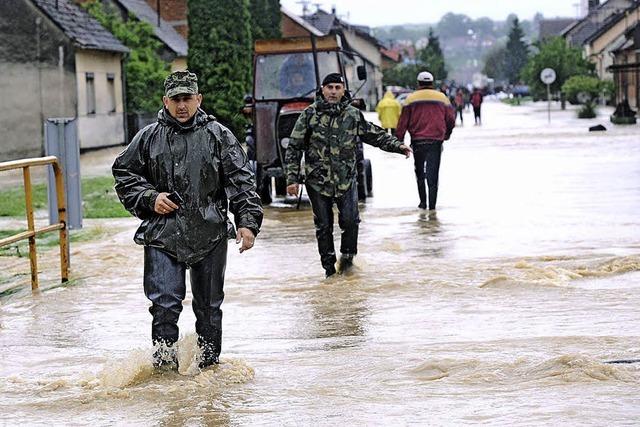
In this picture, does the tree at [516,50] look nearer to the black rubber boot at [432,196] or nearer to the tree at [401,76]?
Answer: the tree at [401,76]

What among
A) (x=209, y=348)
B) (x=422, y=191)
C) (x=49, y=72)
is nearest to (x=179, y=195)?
(x=209, y=348)

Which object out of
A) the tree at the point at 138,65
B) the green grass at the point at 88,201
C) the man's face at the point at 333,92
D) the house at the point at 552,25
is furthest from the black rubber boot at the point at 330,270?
the house at the point at 552,25

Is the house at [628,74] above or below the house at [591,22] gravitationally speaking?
below

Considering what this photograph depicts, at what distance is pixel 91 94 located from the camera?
133 feet

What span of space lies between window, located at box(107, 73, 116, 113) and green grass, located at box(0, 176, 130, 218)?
703 inches

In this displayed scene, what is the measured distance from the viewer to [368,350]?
27.5ft

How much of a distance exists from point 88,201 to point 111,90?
2296 centimetres

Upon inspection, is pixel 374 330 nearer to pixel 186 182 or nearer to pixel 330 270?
pixel 186 182

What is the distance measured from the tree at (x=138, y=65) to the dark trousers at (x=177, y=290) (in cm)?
3802

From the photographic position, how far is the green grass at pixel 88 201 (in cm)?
1861

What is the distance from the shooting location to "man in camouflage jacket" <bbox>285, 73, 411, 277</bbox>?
11570 mm

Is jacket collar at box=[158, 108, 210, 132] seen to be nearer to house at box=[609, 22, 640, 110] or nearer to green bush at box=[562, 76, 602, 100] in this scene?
house at box=[609, 22, 640, 110]

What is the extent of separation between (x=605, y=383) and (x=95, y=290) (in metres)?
5.78

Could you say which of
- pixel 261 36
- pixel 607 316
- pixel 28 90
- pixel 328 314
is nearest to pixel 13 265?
pixel 328 314
